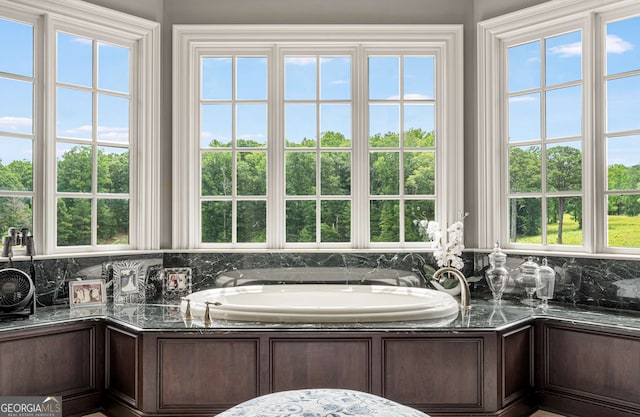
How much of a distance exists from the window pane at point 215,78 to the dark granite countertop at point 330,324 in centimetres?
167

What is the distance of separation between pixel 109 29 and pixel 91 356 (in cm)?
228

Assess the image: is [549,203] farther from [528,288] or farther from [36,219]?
[36,219]

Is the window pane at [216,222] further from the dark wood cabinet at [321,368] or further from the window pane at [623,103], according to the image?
the window pane at [623,103]

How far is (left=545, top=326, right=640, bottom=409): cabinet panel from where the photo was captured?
8.30 ft

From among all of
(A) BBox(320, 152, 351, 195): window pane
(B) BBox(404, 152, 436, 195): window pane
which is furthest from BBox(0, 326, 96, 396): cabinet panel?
(B) BBox(404, 152, 436, 195): window pane

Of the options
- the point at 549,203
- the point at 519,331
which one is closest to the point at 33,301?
the point at 519,331

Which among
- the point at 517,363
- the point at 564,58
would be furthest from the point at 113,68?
the point at 517,363

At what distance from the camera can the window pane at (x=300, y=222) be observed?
3.76 m

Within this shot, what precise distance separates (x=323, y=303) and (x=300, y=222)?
0.69 m

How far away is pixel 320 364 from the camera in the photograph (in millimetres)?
2480

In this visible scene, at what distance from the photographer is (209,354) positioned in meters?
2.50

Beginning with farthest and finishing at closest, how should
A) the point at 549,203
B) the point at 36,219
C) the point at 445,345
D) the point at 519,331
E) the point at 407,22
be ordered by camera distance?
the point at 407,22, the point at 549,203, the point at 36,219, the point at 519,331, the point at 445,345

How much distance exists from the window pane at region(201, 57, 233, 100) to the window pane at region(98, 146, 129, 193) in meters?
0.77

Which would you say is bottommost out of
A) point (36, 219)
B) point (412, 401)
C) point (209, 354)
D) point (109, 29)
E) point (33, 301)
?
point (412, 401)
